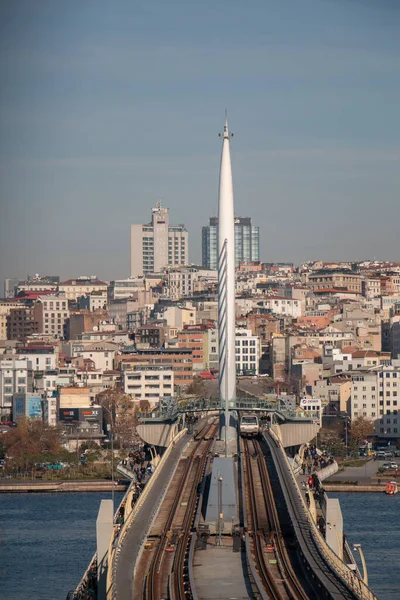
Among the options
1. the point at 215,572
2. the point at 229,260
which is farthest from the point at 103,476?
the point at 215,572

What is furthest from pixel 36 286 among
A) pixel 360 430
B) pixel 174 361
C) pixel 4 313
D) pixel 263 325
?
pixel 360 430

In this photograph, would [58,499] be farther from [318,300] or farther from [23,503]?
[318,300]

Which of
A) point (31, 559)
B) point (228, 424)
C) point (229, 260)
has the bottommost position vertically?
point (31, 559)

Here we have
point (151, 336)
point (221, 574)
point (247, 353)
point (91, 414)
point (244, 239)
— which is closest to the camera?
point (221, 574)

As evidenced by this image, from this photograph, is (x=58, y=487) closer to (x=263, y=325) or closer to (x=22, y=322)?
(x=263, y=325)

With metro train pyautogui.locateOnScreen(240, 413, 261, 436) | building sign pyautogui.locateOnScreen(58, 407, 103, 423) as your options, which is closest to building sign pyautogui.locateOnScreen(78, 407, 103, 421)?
building sign pyautogui.locateOnScreen(58, 407, 103, 423)
